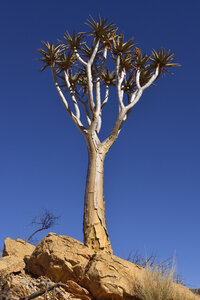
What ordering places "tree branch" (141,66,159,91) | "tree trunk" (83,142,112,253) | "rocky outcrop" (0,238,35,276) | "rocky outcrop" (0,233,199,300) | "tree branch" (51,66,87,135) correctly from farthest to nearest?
"tree branch" (141,66,159,91) < "tree branch" (51,66,87,135) < "tree trunk" (83,142,112,253) < "rocky outcrop" (0,238,35,276) < "rocky outcrop" (0,233,199,300)

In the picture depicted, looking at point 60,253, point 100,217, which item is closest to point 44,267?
point 60,253

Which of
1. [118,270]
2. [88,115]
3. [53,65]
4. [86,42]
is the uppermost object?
[86,42]

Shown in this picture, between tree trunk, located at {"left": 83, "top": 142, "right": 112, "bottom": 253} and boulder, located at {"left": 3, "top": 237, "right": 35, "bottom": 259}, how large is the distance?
5.11ft

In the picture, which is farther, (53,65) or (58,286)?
(53,65)

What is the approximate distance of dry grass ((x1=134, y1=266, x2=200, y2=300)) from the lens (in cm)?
726

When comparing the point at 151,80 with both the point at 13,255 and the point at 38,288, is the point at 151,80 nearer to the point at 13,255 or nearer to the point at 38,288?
the point at 13,255

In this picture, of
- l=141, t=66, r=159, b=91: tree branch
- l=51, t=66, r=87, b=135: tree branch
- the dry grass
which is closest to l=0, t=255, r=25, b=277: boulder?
the dry grass

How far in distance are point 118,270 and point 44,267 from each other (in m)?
1.62

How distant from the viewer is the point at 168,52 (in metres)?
13.6

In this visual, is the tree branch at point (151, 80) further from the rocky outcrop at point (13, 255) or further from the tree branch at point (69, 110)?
the rocky outcrop at point (13, 255)

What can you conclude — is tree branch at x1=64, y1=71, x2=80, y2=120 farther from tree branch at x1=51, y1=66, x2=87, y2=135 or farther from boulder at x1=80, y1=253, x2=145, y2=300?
boulder at x1=80, y1=253, x2=145, y2=300

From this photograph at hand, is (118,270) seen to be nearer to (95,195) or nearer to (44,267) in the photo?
(44,267)

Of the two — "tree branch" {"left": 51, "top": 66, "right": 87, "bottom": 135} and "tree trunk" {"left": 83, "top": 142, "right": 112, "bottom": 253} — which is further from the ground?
"tree branch" {"left": 51, "top": 66, "right": 87, "bottom": 135}

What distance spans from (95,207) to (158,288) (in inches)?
130
